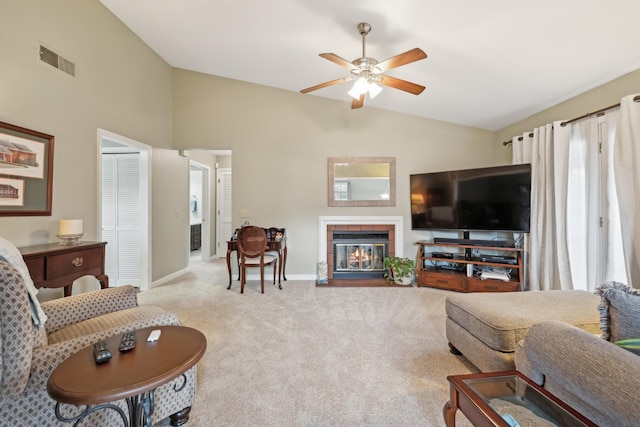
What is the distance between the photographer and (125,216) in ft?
13.0

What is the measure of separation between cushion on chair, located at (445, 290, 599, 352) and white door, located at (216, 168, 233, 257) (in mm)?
5534

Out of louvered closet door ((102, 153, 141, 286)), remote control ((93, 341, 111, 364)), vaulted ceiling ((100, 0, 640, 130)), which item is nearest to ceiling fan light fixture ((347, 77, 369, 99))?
vaulted ceiling ((100, 0, 640, 130))

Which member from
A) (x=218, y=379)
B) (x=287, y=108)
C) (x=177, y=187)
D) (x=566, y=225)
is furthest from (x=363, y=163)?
(x=218, y=379)

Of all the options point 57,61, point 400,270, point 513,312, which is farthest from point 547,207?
point 57,61

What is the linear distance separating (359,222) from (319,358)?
2513mm

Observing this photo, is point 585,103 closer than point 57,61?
No

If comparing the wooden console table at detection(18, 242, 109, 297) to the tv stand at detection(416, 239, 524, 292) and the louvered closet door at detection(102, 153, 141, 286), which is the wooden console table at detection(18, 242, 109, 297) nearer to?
the louvered closet door at detection(102, 153, 141, 286)

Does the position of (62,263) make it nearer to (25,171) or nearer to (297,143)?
(25,171)

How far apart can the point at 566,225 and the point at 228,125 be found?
4.61 meters

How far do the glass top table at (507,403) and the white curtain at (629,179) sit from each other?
1982 mm

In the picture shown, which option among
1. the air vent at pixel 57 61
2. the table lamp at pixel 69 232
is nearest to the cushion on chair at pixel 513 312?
the table lamp at pixel 69 232

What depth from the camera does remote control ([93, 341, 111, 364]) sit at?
3.43ft

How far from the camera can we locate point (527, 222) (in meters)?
3.41

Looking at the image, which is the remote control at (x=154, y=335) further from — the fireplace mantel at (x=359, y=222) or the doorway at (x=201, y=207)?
the doorway at (x=201, y=207)
